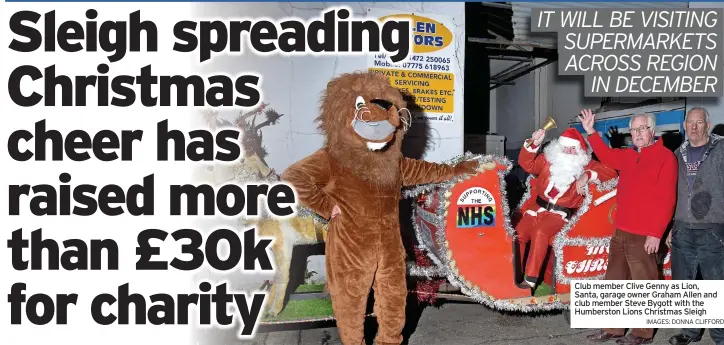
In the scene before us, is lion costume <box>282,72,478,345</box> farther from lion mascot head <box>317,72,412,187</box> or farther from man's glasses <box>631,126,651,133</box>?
man's glasses <box>631,126,651,133</box>

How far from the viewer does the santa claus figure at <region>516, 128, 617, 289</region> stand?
345 cm

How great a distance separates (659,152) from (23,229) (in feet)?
14.1

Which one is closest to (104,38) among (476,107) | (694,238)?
(694,238)

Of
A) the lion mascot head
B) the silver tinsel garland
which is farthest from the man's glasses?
the lion mascot head

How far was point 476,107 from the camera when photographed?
37.8 feet

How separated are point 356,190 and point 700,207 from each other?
8.18 ft

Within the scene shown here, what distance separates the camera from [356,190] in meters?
2.95

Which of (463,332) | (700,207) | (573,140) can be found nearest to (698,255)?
(700,207)

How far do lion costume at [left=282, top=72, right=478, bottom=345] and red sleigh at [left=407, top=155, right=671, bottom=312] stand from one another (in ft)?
1.60

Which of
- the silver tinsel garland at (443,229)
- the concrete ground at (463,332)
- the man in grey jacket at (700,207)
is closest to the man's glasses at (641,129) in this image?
the man in grey jacket at (700,207)

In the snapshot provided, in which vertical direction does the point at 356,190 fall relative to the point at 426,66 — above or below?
below

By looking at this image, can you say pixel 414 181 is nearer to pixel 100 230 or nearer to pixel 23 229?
pixel 100 230

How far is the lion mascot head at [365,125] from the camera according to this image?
2.86 m

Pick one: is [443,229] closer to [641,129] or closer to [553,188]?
[553,188]
